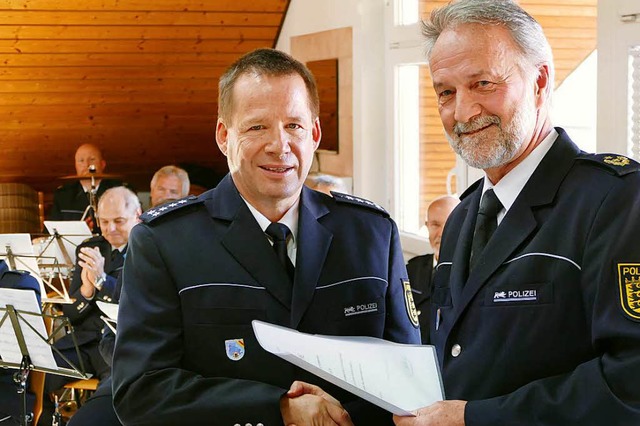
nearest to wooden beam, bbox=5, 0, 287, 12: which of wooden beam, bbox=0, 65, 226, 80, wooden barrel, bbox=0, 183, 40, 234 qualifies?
wooden beam, bbox=0, 65, 226, 80

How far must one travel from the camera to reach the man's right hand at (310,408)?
1.79m

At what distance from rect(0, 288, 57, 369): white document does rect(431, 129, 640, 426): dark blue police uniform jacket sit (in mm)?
2658

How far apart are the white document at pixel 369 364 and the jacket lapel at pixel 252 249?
0.29m

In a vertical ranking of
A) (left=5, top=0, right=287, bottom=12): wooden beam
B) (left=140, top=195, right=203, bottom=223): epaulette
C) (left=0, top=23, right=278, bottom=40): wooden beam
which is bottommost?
(left=140, top=195, right=203, bottom=223): epaulette

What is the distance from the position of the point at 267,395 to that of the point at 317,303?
0.23 metres

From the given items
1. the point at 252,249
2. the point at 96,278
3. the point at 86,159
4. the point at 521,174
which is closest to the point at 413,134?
the point at 96,278

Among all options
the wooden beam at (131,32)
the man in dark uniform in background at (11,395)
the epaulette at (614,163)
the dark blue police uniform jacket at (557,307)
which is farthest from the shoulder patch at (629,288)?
the wooden beam at (131,32)

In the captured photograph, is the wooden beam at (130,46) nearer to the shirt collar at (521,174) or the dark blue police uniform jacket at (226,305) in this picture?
the dark blue police uniform jacket at (226,305)

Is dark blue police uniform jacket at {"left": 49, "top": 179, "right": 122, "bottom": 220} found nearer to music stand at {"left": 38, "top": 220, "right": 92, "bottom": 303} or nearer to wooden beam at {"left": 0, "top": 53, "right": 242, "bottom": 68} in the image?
wooden beam at {"left": 0, "top": 53, "right": 242, "bottom": 68}

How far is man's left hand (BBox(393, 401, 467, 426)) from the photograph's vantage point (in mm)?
1612

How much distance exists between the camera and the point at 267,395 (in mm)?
1828

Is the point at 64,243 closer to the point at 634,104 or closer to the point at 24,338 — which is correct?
the point at 24,338

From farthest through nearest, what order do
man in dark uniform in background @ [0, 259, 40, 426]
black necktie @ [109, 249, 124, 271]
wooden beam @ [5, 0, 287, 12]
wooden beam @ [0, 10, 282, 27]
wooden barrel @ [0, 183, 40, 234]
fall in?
1. wooden barrel @ [0, 183, 40, 234]
2. wooden beam @ [0, 10, 282, 27]
3. wooden beam @ [5, 0, 287, 12]
4. black necktie @ [109, 249, 124, 271]
5. man in dark uniform in background @ [0, 259, 40, 426]

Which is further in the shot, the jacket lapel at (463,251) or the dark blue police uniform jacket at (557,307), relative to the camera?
the jacket lapel at (463,251)
